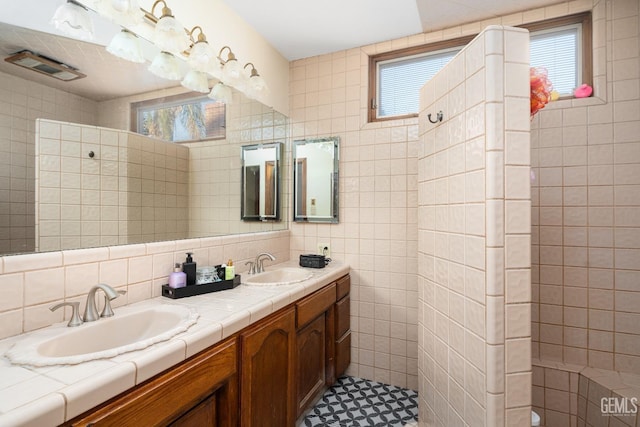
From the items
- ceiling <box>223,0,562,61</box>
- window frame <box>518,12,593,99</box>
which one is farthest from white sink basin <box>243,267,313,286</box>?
window frame <box>518,12,593,99</box>

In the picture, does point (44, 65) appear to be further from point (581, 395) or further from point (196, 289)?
point (581, 395)

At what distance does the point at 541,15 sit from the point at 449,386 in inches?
90.9

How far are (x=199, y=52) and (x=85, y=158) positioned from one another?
86 centimetres

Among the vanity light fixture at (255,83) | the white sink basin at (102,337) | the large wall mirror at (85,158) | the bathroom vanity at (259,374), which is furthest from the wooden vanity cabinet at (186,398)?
the vanity light fixture at (255,83)

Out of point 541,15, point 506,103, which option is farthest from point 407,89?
point 506,103

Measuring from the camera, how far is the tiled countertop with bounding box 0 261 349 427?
0.61 metres

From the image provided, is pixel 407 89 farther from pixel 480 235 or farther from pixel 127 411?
pixel 127 411

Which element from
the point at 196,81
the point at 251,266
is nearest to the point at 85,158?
the point at 196,81

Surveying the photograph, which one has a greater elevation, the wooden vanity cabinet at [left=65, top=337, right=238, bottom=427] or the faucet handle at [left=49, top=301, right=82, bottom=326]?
the faucet handle at [left=49, top=301, right=82, bottom=326]

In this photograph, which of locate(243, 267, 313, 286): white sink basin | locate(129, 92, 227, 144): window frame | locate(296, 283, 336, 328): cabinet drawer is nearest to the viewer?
locate(129, 92, 227, 144): window frame

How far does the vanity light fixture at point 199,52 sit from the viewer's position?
1667 mm

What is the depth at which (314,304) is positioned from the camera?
178 centimetres

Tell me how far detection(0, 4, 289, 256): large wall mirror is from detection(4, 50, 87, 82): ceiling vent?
0.05ft

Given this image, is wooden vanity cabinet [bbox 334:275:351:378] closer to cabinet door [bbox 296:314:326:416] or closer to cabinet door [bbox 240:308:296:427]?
cabinet door [bbox 296:314:326:416]
